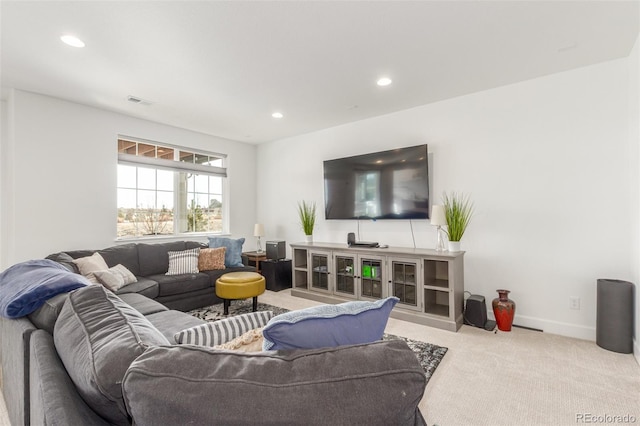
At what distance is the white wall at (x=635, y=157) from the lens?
2.43 meters

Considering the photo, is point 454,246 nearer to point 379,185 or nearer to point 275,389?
point 379,185

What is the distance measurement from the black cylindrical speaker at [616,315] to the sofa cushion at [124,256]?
4892 mm

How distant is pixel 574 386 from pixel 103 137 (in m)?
5.42

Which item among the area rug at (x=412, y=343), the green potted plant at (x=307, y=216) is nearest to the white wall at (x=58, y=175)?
the area rug at (x=412, y=343)

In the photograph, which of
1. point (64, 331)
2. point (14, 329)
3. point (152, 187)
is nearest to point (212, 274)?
point (152, 187)

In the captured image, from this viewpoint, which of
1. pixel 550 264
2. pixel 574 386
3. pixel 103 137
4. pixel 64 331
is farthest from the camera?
pixel 103 137

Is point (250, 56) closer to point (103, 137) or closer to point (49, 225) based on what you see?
point (103, 137)

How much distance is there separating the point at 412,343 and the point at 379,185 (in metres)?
2.03

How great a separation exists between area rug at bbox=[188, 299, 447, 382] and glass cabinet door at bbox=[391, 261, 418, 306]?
1.99ft

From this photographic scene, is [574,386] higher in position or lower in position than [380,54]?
lower

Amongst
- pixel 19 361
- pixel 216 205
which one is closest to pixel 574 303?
pixel 19 361

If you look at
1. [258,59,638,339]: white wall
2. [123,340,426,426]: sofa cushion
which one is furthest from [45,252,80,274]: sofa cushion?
[258,59,638,339]: white wall

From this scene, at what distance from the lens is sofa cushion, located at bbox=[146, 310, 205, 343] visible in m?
1.95

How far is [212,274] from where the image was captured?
3.97 metres
